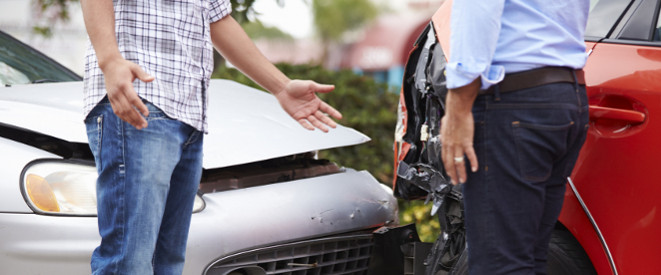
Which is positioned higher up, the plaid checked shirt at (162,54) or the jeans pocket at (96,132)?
the plaid checked shirt at (162,54)

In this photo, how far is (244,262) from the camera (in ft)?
8.62

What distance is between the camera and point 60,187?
2.50 m

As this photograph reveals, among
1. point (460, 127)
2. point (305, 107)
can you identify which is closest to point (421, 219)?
point (305, 107)

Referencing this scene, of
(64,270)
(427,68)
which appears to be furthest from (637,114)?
(64,270)

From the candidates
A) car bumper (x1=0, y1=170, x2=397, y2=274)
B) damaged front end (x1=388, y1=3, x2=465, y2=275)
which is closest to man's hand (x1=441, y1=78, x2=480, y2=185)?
damaged front end (x1=388, y1=3, x2=465, y2=275)

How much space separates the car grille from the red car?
57 cm

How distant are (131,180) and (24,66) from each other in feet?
6.95

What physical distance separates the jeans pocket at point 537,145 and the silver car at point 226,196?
109cm

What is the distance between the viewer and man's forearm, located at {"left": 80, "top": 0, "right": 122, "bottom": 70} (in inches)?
70.0

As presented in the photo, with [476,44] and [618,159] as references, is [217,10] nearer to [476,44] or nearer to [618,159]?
[476,44]

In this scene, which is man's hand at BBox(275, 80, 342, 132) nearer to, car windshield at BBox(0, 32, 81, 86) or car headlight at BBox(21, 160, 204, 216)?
car headlight at BBox(21, 160, 204, 216)

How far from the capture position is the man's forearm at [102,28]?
70.0 inches

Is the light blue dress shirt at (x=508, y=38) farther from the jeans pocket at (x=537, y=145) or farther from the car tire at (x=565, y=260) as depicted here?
the car tire at (x=565, y=260)

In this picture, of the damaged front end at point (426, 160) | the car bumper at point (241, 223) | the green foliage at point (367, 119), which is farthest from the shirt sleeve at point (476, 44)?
the green foliage at point (367, 119)
